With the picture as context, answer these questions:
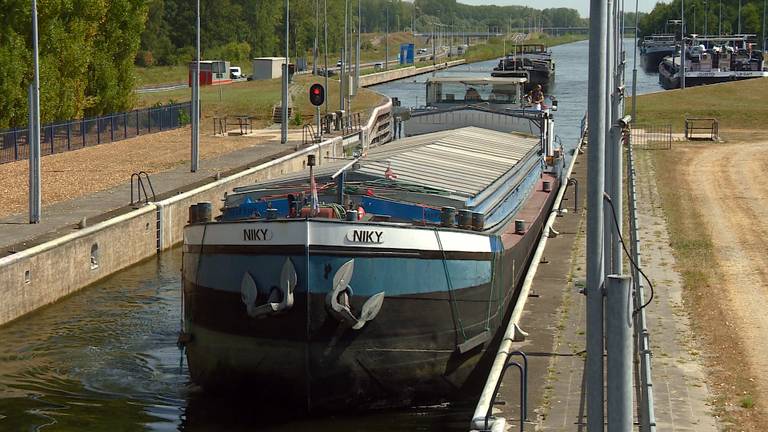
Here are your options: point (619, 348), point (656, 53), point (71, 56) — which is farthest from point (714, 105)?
point (656, 53)

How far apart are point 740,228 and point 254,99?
4456cm

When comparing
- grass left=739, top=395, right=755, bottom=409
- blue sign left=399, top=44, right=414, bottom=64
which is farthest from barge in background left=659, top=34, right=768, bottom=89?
grass left=739, top=395, right=755, bottom=409

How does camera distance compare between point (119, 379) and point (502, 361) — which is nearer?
point (502, 361)

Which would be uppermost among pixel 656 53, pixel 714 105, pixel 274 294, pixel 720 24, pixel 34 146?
pixel 720 24

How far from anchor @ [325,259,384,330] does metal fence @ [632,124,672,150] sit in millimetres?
36211

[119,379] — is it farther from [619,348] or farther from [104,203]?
[104,203]

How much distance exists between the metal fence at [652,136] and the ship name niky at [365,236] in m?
36.1

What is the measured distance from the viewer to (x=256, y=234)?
15969 mm

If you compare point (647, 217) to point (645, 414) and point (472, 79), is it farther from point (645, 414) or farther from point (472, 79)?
point (645, 414)

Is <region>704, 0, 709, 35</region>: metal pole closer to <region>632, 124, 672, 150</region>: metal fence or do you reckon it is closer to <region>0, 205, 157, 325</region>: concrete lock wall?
<region>632, 124, 672, 150</region>: metal fence

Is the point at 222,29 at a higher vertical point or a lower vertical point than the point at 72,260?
higher

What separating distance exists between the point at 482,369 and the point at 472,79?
65.1 feet

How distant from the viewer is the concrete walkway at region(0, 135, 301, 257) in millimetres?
26484

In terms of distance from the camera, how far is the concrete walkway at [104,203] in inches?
1043
